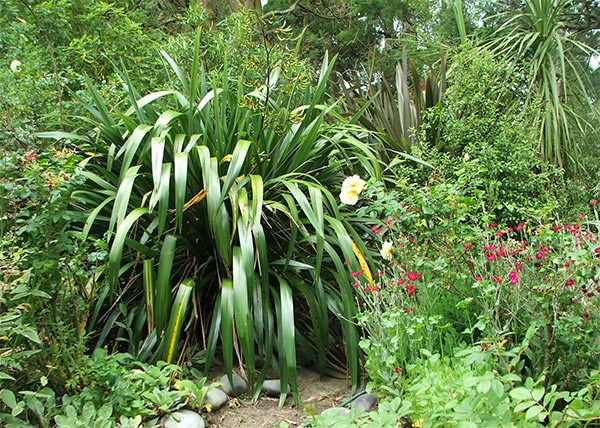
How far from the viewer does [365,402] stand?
6.79 feet

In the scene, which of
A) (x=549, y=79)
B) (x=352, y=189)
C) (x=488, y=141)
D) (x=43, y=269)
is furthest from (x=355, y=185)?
(x=549, y=79)

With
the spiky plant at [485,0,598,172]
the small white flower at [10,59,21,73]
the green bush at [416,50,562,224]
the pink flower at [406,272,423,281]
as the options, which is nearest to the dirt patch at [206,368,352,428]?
the pink flower at [406,272,423,281]

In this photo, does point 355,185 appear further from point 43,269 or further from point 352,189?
point 43,269

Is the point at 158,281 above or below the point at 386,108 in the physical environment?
below

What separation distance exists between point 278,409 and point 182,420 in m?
0.40

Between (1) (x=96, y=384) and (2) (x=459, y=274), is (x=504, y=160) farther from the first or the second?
(1) (x=96, y=384)

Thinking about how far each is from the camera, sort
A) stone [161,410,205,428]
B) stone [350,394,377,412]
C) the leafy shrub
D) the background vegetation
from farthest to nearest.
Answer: stone [350,394,377,412], stone [161,410,205,428], the leafy shrub, the background vegetation

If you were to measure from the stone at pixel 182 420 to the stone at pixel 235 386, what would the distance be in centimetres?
25

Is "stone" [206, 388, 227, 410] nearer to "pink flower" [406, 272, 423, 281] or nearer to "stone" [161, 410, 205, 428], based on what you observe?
"stone" [161, 410, 205, 428]

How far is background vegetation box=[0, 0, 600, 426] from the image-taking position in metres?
1.67

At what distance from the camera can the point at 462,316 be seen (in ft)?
6.81

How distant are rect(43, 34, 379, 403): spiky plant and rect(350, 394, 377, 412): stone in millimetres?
110

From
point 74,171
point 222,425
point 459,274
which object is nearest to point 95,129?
point 74,171

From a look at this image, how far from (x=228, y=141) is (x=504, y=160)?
5.56 ft
